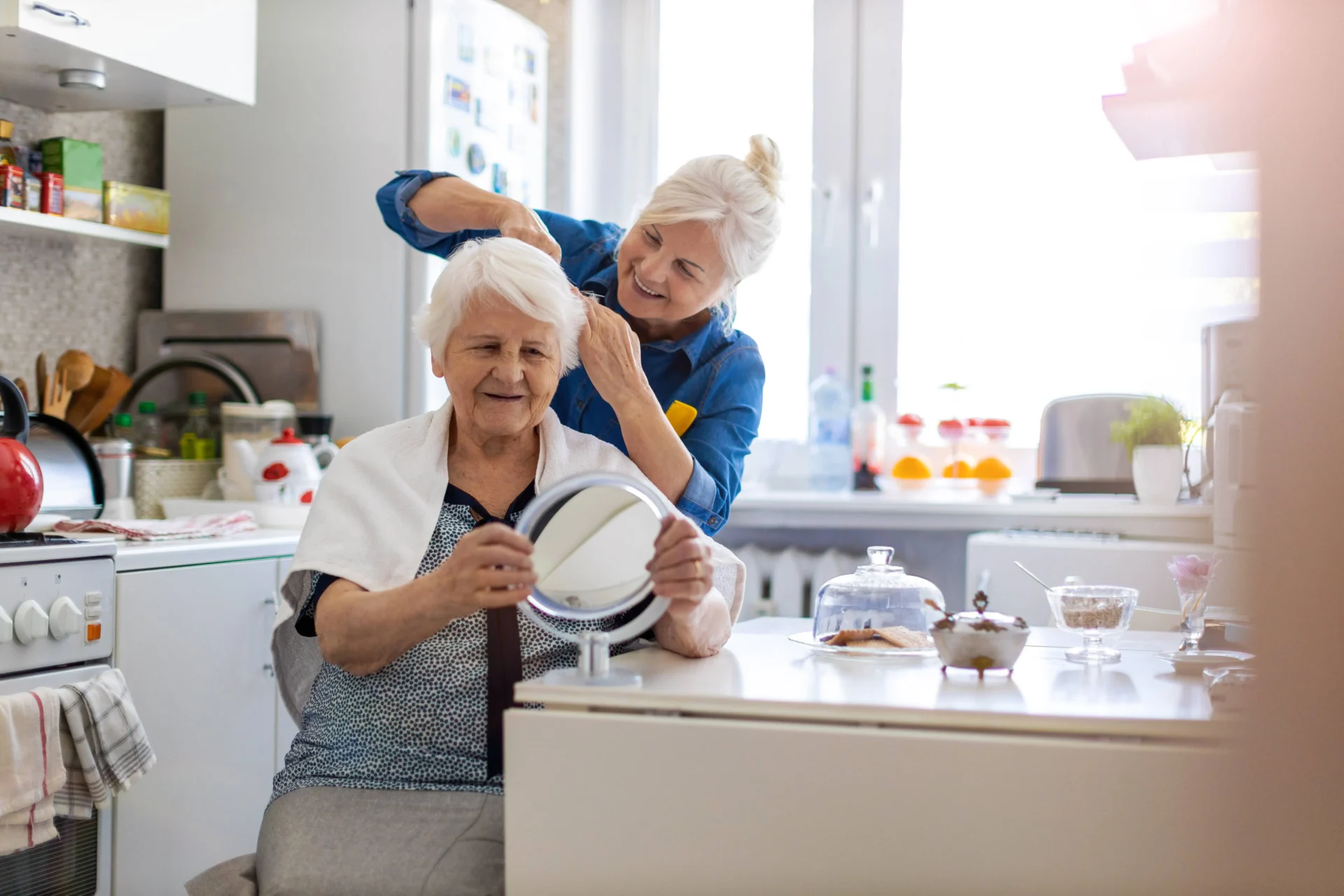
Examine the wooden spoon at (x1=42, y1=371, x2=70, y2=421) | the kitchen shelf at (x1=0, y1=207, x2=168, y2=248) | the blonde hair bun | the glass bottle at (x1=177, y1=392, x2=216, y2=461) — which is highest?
the kitchen shelf at (x1=0, y1=207, x2=168, y2=248)

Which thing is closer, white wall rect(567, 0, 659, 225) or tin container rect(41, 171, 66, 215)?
tin container rect(41, 171, 66, 215)

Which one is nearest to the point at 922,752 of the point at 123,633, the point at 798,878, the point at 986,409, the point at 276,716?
the point at 798,878

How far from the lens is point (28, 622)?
6.31 feet

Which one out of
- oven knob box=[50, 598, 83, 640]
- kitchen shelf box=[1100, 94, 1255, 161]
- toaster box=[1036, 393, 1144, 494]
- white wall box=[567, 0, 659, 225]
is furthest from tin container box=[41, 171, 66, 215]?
toaster box=[1036, 393, 1144, 494]

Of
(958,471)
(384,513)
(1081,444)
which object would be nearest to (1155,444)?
(1081,444)

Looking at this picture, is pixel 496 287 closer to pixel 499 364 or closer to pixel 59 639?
pixel 499 364

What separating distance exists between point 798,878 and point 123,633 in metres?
1.57

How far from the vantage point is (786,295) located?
3.69m

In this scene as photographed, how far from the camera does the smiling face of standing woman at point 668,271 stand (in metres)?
1.75

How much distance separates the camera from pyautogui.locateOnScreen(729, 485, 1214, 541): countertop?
2842 millimetres

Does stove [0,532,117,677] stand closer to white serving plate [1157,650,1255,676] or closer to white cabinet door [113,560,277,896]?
white cabinet door [113,560,277,896]

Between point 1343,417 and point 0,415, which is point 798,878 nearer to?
point 1343,417

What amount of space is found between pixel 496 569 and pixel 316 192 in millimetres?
2374

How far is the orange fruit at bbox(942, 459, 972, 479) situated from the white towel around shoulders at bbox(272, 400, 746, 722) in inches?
81.9
